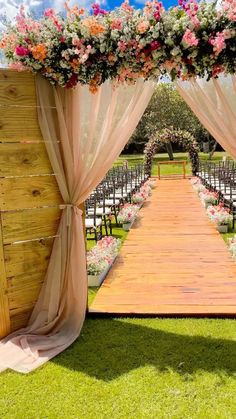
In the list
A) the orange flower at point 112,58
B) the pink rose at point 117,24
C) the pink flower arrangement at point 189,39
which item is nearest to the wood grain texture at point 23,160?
the orange flower at point 112,58

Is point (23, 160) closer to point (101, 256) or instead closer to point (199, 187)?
point (101, 256)

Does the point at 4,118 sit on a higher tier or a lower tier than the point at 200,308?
higher

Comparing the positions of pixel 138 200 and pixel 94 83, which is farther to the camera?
pixel 138 200

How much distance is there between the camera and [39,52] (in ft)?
11.7

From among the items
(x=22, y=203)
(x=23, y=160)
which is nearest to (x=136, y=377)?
(x=22, y=203)

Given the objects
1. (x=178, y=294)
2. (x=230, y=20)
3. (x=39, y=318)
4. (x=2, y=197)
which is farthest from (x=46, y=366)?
(x=230, y=20)

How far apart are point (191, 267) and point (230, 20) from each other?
3629 mm

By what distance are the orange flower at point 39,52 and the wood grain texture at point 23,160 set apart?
2.60 ft

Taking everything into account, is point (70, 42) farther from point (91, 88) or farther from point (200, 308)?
point (200, 308)

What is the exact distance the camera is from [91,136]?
157 inches

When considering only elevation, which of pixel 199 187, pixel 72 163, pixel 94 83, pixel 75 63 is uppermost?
pixel 75 63

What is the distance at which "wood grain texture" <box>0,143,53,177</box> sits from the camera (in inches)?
149

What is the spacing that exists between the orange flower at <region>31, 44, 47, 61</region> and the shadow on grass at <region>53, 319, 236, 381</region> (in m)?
2.63

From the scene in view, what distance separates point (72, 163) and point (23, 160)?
1.55 ft
